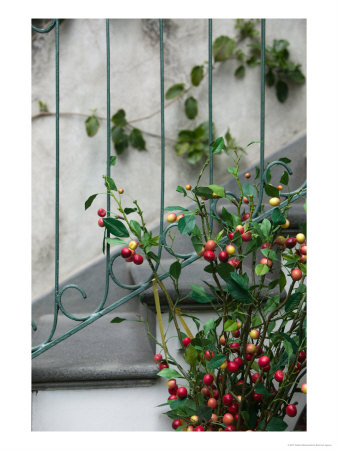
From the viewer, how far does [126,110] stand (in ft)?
6.65

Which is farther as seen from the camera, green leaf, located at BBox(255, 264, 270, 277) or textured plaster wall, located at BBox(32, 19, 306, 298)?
textured plaster wall, located at BBox(32, 19, 306, 298)

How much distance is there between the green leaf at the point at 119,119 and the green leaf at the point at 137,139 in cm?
6

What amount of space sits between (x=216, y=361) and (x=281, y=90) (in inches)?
56.5

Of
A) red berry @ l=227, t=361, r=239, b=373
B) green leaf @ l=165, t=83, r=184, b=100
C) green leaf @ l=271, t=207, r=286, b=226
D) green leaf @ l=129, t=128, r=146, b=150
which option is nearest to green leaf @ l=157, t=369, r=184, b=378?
red berry @ l=227, t=361, r=239, b=373

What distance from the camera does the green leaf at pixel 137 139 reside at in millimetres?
1987

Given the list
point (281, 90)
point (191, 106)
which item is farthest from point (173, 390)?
point (281, 90)

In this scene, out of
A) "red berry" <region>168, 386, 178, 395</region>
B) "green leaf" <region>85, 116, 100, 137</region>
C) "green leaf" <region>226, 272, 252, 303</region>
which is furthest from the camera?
"green leaf" <region>85, 116, 100, 137</region>

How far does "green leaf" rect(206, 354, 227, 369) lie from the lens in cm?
91

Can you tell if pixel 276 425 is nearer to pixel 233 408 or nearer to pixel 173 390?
pixel 233 408

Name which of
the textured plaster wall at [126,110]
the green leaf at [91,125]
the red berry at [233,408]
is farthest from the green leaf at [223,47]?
the red berry at [233,408]

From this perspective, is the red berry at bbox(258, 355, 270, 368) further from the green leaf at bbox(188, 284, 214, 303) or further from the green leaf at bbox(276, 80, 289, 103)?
the green leaf at bbox(276, 80, 289, 103)

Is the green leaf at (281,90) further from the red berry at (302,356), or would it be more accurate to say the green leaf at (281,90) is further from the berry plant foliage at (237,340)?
the red berry at (302,356)

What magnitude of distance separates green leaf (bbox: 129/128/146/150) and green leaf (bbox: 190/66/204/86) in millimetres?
321
